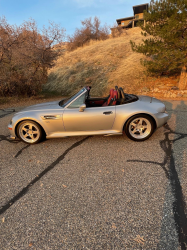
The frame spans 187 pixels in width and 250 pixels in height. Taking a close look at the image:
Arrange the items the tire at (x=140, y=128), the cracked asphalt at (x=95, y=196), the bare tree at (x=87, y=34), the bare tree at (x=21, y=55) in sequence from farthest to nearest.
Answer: the bare tree at (x=87, y=34) < the bare tree at (x=21, y=55) < the tire at (x=140, y=128) < the cracked asphalt at (x=95, y=196)

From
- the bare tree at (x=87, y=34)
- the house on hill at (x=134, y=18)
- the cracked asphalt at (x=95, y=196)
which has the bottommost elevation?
the cracked asphalt at (x=95, y=196)

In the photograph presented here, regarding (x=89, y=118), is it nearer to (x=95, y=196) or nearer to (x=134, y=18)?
(x=95, y=196)

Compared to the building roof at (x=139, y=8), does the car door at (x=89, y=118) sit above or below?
below

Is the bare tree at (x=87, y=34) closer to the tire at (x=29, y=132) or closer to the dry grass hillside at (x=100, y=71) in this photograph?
the dry grass hillside at (x=100, y=71)

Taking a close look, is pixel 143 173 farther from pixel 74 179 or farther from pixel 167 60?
pixel 167 60

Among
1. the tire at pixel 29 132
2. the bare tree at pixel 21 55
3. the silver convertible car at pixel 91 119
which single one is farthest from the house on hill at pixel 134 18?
the tire at pixel 29 132

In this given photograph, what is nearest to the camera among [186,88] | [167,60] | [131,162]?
[131,162]

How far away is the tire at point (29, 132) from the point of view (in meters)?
3.77

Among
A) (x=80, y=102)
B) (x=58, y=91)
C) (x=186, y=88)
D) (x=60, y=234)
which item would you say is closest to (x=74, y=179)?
(x=60, y=234)

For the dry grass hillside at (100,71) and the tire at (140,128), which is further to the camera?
the dry grass hillside at (100,71)

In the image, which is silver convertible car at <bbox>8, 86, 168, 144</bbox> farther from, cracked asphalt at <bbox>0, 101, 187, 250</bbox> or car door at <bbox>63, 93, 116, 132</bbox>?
cracked asphalt at <bbox>0, 101, 187, 250</bbox>

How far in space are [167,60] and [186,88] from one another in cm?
234

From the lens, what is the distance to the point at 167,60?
8.76 metres

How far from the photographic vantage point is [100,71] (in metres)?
15.8
